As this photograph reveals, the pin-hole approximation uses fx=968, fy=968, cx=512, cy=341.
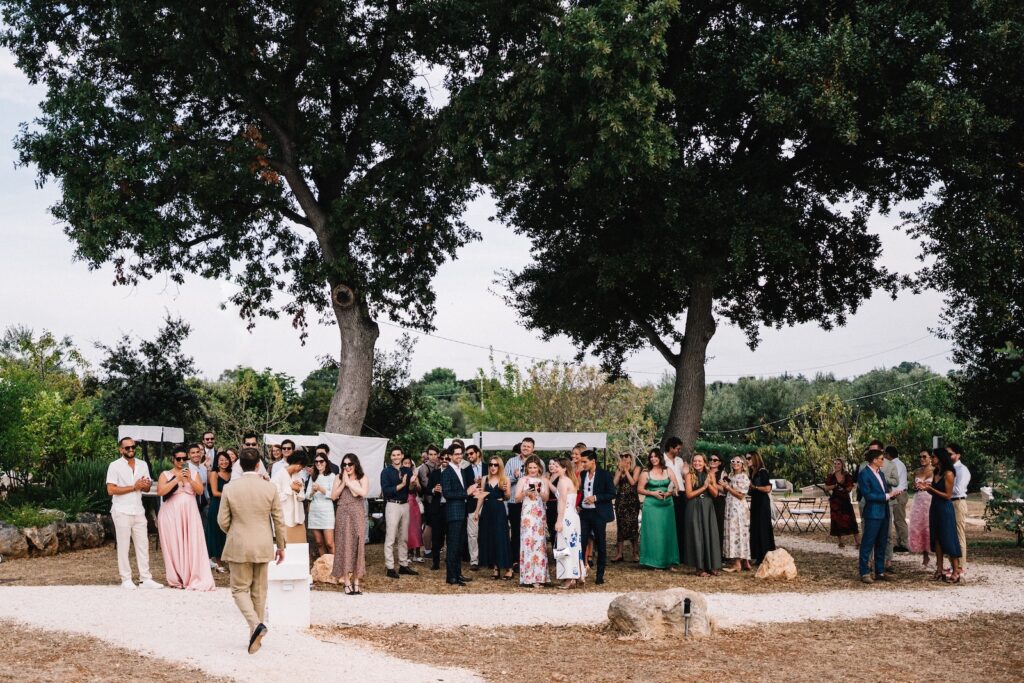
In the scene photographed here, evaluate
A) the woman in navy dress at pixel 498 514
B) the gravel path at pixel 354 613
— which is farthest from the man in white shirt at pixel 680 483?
the gravel path at pixel 354 613

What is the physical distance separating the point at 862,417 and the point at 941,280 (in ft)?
88.4

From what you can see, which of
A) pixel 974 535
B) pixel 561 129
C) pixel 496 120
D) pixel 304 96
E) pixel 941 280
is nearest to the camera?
pixel 561 129

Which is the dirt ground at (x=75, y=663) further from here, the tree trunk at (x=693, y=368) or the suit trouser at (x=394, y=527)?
the tree trunk at (x=693, y=368)

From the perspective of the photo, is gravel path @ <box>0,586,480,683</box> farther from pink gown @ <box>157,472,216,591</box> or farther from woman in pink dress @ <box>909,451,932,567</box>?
woman in pink dress @ <box>909,451,932,567</box>

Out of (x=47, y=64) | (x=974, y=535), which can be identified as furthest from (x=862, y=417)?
(x=47, y=64)

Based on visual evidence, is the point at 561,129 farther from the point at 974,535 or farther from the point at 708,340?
the point at 974,535

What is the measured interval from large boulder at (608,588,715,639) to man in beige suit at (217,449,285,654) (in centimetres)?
383

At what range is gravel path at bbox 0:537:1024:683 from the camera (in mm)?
8641

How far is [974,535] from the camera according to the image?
2452 centimetres

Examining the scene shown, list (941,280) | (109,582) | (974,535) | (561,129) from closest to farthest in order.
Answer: (109,582) < (561,129) < (941,280) < (974,535)

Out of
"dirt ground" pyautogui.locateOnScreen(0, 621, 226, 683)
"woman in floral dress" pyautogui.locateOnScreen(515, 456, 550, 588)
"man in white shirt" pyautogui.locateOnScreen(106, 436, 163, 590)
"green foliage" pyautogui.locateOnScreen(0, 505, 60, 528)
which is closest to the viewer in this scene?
"dirt ground" pyautogui.locateOnScreen(0, 621, 226, 683)

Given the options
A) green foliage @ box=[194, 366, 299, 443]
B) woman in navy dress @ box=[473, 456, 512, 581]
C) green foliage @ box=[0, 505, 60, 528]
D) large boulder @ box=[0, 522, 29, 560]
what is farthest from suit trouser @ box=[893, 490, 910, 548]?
green foliage @ box=[194, 366, 299, 443]

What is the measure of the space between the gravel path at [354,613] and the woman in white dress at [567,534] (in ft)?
2.12

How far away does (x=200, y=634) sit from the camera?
9.77 m
